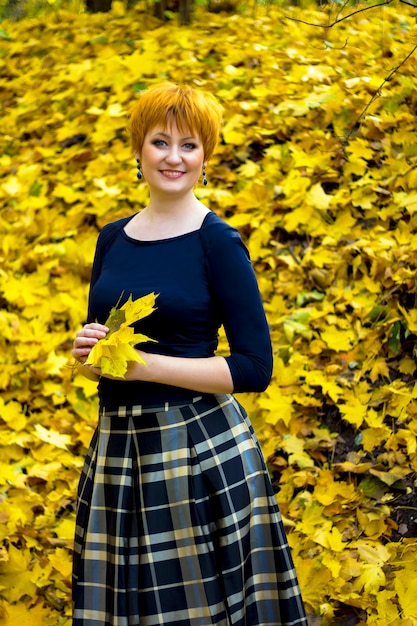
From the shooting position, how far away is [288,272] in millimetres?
3662

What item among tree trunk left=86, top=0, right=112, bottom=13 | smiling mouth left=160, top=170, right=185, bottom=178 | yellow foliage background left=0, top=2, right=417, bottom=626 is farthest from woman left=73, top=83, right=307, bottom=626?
tree trunk left=86, top=0, right=112, bottom=13

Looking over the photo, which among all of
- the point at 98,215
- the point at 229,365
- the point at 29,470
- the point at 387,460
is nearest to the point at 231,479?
the point at 229,365

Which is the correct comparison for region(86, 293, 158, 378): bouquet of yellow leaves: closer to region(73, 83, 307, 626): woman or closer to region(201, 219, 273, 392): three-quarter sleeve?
region(73, 83, 307, 626): woman

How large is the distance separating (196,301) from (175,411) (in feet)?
0.85

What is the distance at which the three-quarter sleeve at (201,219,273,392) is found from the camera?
1.57 m

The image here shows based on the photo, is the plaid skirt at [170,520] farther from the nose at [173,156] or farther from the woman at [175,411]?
the nose at [173,156]

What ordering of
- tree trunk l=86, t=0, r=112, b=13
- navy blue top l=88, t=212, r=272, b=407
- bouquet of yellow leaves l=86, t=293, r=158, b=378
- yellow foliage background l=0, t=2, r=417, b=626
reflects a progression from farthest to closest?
tree trunk l=86, t=0, r=112, b=13
yellow foliage background l=0, t=2, r=417, b=626
navy blue top l=88, t=212, r=272, b=407
bouquet of yellow leaves l=86, t=293, r=158, b=378

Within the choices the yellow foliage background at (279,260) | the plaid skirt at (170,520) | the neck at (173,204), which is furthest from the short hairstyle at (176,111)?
the yellow foliage background at (279,260)

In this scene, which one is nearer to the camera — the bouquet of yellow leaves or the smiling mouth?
the bouquet of yellow leaves

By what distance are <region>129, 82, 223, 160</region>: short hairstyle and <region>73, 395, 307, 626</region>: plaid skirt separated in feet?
2.03

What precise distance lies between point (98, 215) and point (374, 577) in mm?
2589

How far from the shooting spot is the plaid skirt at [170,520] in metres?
1.61

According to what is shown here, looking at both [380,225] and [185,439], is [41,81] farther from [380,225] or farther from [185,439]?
[185,439]

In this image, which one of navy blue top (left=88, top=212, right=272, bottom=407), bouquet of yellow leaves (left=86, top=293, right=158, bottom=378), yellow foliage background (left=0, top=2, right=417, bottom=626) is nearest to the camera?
bouquet of yellow leaves (left=86, top=293, right=158, bottom=378)
